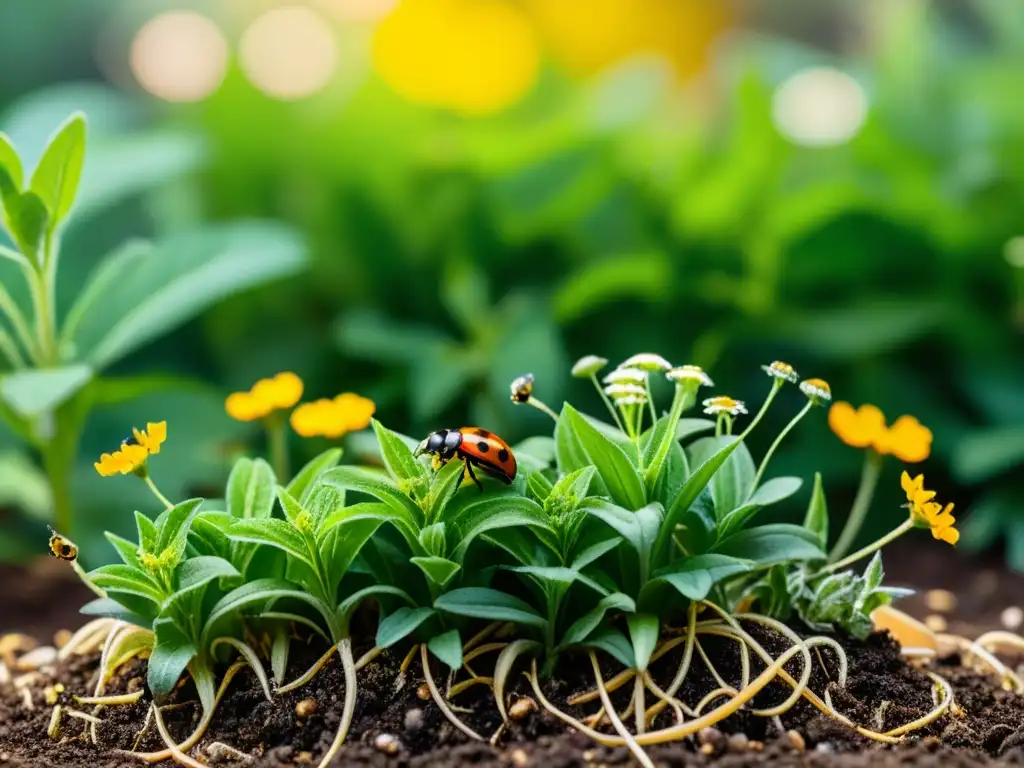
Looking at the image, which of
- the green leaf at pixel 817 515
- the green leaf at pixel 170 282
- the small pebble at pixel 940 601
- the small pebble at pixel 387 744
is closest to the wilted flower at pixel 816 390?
the green leaf at pixel 817 515

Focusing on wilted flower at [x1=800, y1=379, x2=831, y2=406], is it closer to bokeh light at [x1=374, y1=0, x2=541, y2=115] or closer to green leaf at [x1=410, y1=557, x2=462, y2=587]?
green leaf at [x1=410, y1=557, x2=462, y2=587]

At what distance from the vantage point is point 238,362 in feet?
6.30

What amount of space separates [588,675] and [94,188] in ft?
3.85

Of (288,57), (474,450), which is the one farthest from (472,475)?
(288,57)

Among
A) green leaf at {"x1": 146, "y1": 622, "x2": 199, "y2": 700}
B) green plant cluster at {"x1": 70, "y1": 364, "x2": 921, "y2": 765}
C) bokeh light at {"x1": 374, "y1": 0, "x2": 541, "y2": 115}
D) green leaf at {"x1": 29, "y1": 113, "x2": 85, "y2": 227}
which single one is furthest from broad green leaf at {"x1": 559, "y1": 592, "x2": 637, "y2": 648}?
bokeh light at {"x1": 374, "y1": 0, "x2": 541, "y2": 115}

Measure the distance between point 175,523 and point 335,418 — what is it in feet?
0.59

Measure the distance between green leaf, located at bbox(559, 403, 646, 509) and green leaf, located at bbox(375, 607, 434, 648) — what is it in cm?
19

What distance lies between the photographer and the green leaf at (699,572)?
2.62ft

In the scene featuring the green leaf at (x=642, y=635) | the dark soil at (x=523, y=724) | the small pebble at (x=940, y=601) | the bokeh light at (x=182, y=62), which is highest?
the bokeh light at (x=182, y=62)

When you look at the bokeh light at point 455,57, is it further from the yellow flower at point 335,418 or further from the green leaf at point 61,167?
the yellow flower at point 335,418

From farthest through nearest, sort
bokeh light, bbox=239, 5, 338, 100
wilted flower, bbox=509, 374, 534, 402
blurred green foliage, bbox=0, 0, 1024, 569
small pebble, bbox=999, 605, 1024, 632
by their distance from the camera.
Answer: bokeh light, bbox=239, 5, 338, 100 → blurred green foliage, bbox=0, 0, 1024, 569 → small pebble, bbox=999, 605, 1024, 632 → wilted flower, bbox=509, 374, 534, 402

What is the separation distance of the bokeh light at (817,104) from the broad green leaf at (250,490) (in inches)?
62.7

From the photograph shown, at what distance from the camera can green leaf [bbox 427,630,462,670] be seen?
806 mm

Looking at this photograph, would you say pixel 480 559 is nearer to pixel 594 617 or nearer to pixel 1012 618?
pixel 594 617
